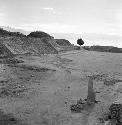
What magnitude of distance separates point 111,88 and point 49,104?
7.72m

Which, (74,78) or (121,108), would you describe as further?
(74,78)

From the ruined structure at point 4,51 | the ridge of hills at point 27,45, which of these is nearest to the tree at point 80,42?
the ridge of hills at point 27,45

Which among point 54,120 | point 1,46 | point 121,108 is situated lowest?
point 54,120

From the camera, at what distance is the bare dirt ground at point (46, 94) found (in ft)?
60.0

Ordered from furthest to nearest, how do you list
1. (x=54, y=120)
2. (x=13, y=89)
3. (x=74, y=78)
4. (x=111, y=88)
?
1. (x=74, y=78)
2. (x=111, y=88)
3. (x=13, y=89)
4. (x=54, y=120)

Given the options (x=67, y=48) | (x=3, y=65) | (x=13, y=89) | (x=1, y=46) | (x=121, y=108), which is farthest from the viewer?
(x=67, y=48)

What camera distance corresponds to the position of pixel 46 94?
24.2m

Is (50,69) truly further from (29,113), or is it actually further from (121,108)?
(121,108)

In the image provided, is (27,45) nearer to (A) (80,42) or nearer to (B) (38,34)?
(B) (38,34)

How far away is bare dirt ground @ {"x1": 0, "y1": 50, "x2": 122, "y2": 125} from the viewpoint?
60.0 ft

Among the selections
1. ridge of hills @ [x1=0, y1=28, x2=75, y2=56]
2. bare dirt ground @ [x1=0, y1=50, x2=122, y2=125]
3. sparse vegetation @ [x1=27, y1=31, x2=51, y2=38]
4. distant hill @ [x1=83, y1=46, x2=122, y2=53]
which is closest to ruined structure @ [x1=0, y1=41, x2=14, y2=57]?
ridge of hills @ [x1=0, y1=28, x2=75, y2=56]

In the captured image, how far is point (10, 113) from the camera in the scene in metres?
18.9

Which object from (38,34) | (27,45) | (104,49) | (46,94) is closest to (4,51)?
(27,45)

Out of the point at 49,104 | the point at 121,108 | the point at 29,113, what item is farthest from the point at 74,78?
the point at 121,108
